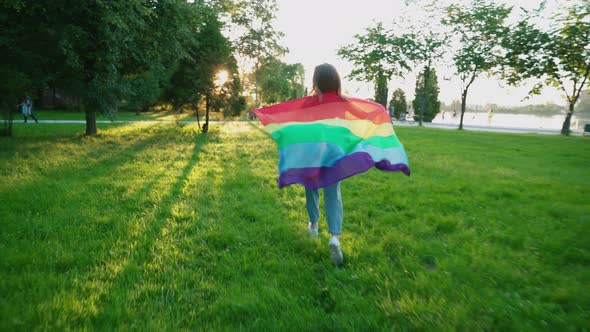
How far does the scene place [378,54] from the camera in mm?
38094

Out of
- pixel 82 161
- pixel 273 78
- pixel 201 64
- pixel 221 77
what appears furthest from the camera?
pixel 273 78

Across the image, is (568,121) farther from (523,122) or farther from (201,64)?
(201,64)

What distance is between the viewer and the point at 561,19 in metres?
27.7

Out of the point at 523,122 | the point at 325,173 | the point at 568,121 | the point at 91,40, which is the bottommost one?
the point at 325,173

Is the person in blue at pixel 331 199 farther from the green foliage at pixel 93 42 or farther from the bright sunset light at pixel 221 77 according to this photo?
the bright sunset light at pixel 221 77

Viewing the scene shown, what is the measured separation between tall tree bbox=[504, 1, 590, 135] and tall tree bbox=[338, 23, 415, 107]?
33.0 ft

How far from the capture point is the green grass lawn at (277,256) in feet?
9.08

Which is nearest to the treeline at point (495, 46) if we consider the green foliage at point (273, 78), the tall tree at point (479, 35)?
the tall tree at point (479, 35)

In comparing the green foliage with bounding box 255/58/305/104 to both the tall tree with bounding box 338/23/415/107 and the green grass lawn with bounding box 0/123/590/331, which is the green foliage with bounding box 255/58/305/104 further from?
the green grass lawn with bounding box 0/123/590/331

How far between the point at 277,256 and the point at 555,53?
3591 centimetres

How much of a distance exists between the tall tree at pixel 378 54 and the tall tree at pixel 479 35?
5.27m

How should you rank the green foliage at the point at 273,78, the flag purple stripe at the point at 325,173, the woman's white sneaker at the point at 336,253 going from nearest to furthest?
the flag purple stripe at the point at 325,173, the woman's white sneaker at the point at 336,253, the green foliage at the point at 273,78

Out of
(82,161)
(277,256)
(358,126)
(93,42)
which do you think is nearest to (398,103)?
(93,42)

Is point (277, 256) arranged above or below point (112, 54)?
below
